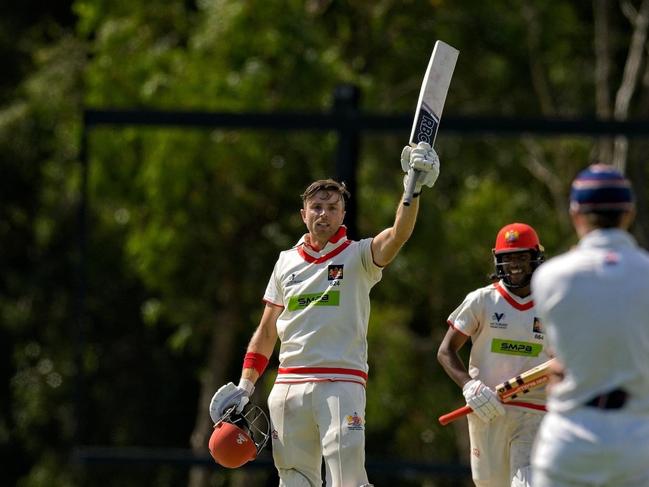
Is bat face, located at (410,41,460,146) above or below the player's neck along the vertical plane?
above

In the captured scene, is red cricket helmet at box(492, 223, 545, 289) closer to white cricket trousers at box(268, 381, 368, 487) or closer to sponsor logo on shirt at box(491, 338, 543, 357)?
sponsor logo on shirt at box(491, 338, 543, 357)

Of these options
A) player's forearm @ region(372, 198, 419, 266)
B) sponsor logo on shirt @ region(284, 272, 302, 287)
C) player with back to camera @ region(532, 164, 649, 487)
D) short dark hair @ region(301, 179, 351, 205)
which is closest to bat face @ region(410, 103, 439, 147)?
player's forearm @ region(372, 198, 419, 266)

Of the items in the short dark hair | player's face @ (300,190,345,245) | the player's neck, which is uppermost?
the short dark hair

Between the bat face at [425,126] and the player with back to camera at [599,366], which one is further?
the bat face at [425,126]

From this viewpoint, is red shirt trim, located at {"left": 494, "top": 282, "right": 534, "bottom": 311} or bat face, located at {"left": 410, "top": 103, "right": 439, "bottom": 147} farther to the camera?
red shirt trim, located at {"left": 494, "top": 282, "right": 534, "bottom": 311}

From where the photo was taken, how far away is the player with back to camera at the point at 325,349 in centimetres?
745

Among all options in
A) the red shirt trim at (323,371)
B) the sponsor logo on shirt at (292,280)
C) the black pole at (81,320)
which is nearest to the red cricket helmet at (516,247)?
the red shirt trim at (323,371)

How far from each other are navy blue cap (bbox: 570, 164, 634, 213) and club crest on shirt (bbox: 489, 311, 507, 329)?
274 cm

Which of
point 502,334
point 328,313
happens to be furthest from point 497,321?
point 328,313

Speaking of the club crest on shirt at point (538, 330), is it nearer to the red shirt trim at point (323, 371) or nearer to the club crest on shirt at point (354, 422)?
the red shirt trim at point (323, 371)

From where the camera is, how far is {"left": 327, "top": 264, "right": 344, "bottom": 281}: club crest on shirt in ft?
24.9

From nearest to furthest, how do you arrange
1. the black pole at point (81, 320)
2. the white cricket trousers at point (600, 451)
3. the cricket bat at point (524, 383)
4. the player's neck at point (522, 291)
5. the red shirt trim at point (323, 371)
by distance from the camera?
the white cricket trousers at point (600, 451)
the red shirt trim at point (323, 371)
the cricket bat at point (524, 383)
the player's neck at point (522, 291)
the black pole at point (81, 320)

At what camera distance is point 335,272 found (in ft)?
24.9

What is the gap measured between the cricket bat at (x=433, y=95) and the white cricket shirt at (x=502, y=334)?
37.3 inches
